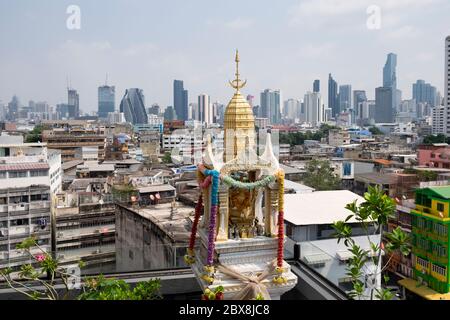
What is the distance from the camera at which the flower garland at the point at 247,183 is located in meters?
4.38

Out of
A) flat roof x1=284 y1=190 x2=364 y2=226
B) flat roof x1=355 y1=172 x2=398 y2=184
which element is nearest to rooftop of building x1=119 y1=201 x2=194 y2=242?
flat roof x1=284 y1=190 x2=364 y2=226

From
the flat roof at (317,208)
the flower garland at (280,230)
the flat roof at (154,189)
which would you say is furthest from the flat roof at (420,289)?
the flat roof at (154,189)

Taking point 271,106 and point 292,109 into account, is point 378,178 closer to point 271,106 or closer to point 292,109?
point 271,106

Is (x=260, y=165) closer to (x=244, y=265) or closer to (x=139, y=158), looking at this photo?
(x=244, y=265)

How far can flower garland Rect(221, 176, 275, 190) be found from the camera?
4379 millimetres

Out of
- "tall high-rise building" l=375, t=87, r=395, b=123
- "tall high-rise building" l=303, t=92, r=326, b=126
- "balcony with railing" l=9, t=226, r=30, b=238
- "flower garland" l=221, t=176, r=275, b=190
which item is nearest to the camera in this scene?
"flower garland" l=221, t=176, r=275, b=190

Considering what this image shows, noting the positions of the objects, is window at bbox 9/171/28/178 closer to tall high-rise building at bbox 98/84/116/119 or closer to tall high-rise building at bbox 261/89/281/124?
tall high-rise building at bbox 98/84/116/119

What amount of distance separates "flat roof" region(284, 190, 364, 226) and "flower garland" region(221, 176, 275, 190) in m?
4.41

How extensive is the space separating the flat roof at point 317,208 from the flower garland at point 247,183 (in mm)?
4410

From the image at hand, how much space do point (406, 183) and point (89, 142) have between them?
22.2 metres

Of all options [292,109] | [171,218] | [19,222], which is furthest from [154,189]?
[292,109]

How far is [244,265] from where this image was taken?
178 inches
